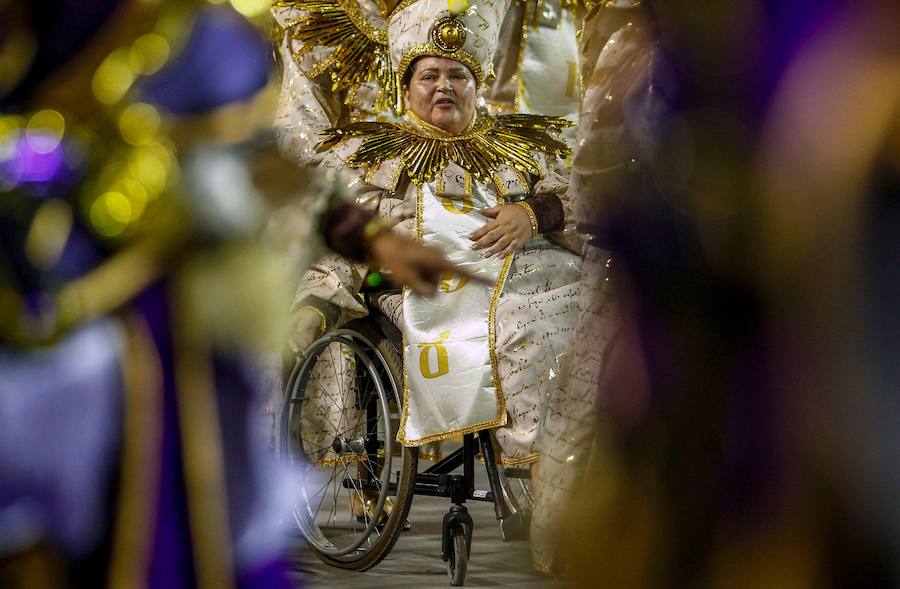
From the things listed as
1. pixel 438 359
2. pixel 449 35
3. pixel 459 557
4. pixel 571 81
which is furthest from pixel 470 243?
pixel 571 81

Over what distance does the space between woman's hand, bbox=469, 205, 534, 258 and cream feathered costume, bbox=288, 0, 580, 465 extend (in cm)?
5

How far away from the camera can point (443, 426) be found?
11.2 feet

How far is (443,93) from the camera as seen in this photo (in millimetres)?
3562

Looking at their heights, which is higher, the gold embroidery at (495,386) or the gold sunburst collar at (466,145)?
the gold sunburst collar at (466,145)

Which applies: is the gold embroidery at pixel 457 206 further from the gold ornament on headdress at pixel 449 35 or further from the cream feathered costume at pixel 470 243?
the gold ornament on headdress at pixel 449 35

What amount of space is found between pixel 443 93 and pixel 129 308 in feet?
8.24

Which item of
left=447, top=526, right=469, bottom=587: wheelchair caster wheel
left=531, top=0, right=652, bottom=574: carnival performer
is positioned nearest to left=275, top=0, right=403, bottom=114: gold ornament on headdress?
left=447, top=526, right=469, bottom=587: wheelchair caster wheel

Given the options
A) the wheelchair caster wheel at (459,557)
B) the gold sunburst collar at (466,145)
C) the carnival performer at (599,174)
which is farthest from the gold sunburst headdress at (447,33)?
the carnival performer at (599,174)

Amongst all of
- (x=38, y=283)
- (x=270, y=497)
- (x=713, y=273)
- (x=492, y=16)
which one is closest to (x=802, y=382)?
(x=713, y=273)

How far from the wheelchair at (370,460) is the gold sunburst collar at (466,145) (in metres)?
0.44

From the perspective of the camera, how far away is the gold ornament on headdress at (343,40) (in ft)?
13.3

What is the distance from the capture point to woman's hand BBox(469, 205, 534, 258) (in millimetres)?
3447

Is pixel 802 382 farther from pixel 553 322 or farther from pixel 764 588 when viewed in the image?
pixel 553 322

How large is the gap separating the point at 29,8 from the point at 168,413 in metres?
0.38
